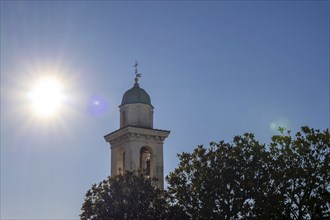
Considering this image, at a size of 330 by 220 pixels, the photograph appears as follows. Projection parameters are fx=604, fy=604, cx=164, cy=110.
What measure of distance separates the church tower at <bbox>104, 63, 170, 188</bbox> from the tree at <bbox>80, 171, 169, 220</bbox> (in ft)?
37.6

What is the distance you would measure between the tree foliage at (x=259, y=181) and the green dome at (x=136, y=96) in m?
17.1

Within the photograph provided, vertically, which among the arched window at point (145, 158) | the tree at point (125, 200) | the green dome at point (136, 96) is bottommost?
the tree at point (125, 200)

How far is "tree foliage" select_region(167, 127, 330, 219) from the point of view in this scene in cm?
3525

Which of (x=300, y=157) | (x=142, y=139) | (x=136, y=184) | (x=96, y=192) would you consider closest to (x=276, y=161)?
(x=300, y=157)

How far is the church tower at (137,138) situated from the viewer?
2090 inches

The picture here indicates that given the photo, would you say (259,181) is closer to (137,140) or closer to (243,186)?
(243,186)

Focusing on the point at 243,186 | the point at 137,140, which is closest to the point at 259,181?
the point at 243,186

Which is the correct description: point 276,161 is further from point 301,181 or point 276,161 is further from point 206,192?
point 206,192

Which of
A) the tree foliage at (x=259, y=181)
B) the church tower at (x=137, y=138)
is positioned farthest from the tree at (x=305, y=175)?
the church tower at (x=137, y=138)

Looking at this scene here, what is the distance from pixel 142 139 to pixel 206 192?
17.7 metres

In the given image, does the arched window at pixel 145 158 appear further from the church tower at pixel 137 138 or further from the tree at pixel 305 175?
the tree at pixel 305 175

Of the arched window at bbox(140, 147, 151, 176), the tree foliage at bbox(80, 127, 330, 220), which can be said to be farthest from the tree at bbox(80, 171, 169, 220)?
the arched window at bbox(140, 147, 151, 176)

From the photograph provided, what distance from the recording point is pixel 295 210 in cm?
3556

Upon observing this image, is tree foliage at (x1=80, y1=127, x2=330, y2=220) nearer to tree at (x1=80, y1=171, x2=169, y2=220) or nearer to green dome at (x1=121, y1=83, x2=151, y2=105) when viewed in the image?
tree at (x1=80, y1=171, x2=169, y2=220)
